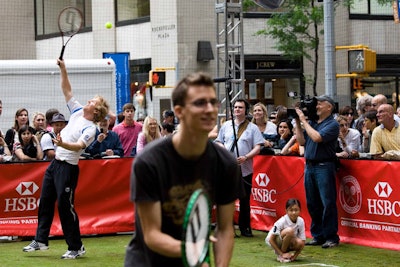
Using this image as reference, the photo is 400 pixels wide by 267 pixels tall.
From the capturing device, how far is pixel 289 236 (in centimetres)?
1084

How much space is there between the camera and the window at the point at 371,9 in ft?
99.7

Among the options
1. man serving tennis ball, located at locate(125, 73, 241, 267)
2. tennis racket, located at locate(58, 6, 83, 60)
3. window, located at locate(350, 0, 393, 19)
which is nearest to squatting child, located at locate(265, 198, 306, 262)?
tennis racket, located at locate(58, 6, 83, 60)

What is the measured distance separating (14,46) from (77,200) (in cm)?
2291

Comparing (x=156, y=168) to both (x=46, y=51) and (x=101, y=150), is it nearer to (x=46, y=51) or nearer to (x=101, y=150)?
(x=101, y=150)

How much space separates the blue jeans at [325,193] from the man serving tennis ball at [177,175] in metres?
6.94

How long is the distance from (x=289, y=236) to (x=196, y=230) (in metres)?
6.52

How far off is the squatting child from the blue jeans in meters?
0.85

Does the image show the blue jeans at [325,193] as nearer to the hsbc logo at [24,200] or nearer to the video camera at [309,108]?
the video camera at [309,108]

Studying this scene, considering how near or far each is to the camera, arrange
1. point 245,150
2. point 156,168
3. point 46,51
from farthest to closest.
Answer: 1. point 46,51
2. point 245,150
3. point 156,168

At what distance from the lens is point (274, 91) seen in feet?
97.5

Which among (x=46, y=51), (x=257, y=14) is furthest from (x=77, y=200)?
(x=46, y=51)

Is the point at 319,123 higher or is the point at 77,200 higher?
the point at 319,123

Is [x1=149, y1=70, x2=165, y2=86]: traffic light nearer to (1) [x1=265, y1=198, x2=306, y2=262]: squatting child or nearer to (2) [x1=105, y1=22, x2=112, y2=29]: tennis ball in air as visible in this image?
(2) [x1=105, y1=22, x2=112, y2=29]: tennis ball in air

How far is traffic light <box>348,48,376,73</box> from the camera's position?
695 inches
